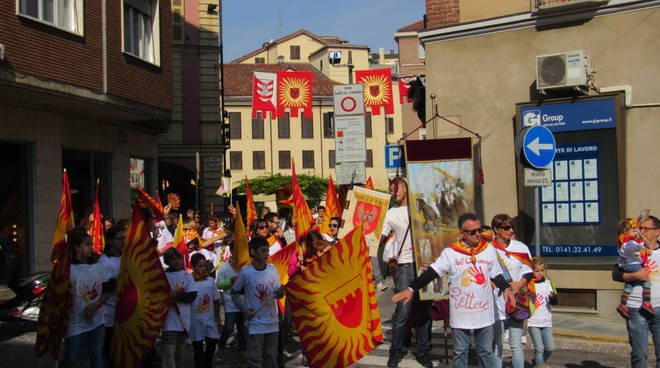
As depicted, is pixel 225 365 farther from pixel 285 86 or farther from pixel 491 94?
pixel 285 86

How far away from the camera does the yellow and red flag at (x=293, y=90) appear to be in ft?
91.2

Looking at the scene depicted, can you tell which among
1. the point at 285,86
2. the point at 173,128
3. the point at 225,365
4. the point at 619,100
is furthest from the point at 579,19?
the point at 173,128

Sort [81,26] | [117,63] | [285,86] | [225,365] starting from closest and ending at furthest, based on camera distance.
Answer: [225,365]
[81,26]
[117,63]
[285,86]

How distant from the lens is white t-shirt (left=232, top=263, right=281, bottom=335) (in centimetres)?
800

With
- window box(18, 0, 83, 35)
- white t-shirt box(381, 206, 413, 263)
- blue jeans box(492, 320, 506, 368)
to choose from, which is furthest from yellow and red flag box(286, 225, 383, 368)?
window box(18, 0, 83, 35)

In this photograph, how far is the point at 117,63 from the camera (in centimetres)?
1711

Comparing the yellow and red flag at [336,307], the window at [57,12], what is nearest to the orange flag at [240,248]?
the yellow and red flag at [336,307]

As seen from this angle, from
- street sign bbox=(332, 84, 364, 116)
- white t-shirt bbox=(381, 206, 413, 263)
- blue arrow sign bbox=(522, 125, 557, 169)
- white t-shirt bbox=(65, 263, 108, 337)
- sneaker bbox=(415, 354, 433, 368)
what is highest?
street sign bbox=(332, 84, 364, 116)

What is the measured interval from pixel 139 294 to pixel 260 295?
117 cm

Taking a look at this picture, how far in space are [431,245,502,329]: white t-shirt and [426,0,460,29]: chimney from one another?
832 centimetres

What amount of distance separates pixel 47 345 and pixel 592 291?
907 centimetres

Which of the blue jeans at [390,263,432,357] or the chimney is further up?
the chimney

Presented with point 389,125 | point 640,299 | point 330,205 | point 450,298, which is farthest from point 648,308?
point 389,125

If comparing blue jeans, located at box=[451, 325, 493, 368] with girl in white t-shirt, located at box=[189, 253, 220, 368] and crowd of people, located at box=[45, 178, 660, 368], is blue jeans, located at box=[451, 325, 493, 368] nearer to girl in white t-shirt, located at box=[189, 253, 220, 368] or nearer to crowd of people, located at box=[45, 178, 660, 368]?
crowd of people, located at box=[45, 178, 660, 368]
